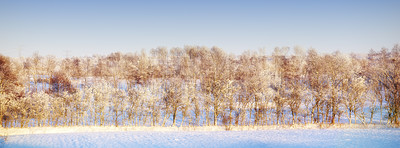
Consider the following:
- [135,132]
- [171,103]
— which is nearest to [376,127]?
[171,103]

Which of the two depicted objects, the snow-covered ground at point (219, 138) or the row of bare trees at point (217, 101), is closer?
the snow-covered ground at point (219, 138)

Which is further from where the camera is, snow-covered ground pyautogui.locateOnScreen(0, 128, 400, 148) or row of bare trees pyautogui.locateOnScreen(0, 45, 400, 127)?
row of bare trees pyautogui.locateOnScreen(0, 45, 400, 127)

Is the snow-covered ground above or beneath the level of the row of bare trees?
beneath

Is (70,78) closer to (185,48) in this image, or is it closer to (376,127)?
(185,48)

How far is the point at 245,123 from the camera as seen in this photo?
44.2m

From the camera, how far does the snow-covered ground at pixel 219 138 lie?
30094 millimetres

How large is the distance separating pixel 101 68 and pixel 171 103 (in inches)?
1639

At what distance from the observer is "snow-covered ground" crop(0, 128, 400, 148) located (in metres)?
30.1

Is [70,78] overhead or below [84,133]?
overhead

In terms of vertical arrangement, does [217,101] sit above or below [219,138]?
above

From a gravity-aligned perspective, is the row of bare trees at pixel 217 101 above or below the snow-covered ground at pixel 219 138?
above

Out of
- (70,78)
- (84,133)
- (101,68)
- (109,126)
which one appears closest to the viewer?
(84,133)

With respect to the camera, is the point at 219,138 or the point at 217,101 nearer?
the point at 219,138

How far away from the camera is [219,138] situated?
110 ft
